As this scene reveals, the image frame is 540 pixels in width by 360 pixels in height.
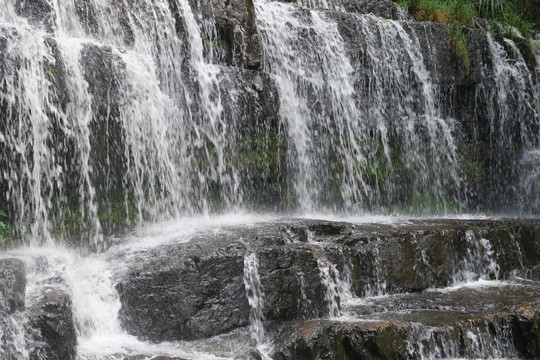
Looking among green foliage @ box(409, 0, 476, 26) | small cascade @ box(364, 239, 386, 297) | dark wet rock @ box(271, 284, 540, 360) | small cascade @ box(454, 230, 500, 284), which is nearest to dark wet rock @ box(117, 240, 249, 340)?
dark wet rock @ box(271, 284, 540, 360)

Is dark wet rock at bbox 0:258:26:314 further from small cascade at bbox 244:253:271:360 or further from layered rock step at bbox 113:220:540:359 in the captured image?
small cascade at bbox 244:253:271:360

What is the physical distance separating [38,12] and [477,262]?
6.84m

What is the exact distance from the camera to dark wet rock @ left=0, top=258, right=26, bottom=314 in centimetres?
475

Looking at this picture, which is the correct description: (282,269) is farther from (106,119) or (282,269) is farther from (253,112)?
(253,112)

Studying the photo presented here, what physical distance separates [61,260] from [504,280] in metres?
5.66

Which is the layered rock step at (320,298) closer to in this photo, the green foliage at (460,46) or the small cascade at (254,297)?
the small cascade at (254,297)

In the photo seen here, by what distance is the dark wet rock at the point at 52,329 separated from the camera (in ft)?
15.5

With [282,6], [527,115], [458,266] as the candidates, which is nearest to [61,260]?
[458,266]

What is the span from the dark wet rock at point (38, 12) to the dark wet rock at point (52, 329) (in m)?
4.31

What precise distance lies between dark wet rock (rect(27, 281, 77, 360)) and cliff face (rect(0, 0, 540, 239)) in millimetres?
2131

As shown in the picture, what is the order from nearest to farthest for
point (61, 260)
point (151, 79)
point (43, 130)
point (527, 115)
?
point (61, 260)
point (43, 130)
point (151, 79)
point (527, 115)

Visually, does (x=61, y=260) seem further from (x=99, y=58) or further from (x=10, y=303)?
(x=99, y=58)

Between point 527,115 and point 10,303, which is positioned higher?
point 527,115

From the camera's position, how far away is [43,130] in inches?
270
